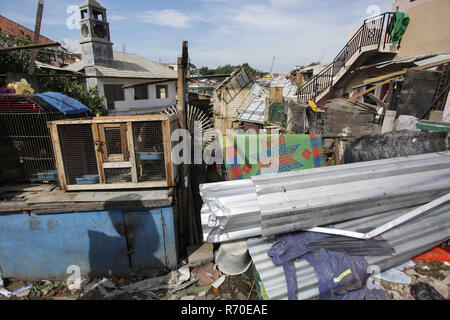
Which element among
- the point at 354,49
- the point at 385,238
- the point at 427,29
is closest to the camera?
the point at 385,238

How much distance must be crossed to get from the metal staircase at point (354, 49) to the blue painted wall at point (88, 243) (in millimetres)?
10862

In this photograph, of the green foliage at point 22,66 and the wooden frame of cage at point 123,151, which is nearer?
the wooden frame of cage at point 123,151

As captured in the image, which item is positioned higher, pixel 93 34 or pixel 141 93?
pixel 93 34

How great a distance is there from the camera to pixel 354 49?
428 inches

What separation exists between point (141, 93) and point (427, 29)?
62.6 feet

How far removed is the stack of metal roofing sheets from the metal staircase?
9.18 m

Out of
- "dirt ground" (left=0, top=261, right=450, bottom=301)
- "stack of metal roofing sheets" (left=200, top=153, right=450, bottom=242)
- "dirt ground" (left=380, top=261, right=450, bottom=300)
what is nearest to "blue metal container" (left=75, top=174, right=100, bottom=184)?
"dirt ground" (left=0, top=261, right=450, bottom=301)

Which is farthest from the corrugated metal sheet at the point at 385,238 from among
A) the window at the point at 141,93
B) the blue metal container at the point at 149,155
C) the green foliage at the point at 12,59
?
the window at the point at 141,93

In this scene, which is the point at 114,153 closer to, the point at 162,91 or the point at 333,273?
the point at 333,273

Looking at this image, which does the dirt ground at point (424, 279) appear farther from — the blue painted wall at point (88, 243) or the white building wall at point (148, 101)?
the white building wall at point (148, 101)

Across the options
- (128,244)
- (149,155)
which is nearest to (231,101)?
(149,155)

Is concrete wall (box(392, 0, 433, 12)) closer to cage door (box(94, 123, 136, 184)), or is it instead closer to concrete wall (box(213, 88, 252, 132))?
concrete wall (box(213, 88, 252, 132))

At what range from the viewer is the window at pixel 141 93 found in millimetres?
18750

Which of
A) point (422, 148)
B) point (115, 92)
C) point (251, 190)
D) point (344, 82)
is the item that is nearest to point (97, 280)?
point (251, 190)
